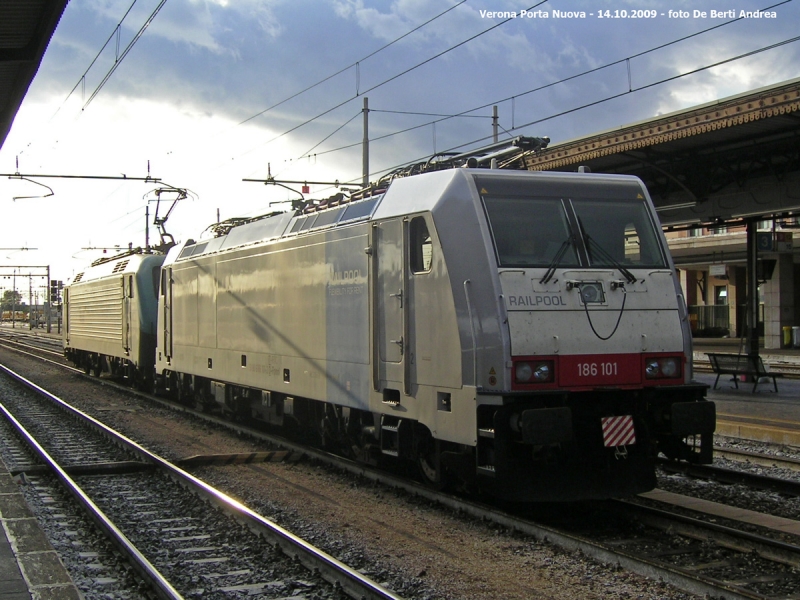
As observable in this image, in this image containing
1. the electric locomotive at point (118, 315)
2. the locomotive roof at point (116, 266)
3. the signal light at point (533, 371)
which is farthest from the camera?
the locomotive roof at point (116, 266)

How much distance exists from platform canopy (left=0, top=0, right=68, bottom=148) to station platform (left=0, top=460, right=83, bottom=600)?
4.29m

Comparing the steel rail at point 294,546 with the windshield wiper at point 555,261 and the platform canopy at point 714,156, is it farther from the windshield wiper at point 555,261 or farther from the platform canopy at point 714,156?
the platform canopy at point 714,156

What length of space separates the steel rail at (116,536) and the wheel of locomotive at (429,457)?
2.85m

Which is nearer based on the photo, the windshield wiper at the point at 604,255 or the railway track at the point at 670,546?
the railway track at the point at 670,546

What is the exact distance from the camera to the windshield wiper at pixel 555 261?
790 centimetres

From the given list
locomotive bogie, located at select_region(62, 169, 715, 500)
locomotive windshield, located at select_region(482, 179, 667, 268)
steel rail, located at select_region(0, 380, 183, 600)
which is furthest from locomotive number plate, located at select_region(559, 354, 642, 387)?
steel rail, located at select_region(0, 380, 183, 600)

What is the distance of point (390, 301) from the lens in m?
9.01

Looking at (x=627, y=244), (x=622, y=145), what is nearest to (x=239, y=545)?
(x=627, y=244)

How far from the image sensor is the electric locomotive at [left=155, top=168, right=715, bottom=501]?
24.8ft

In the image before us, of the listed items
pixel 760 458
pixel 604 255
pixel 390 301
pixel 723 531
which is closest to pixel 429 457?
pixel 390 301

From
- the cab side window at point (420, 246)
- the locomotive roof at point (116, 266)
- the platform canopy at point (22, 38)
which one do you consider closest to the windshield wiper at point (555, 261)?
the cab side window at point (420, 246)

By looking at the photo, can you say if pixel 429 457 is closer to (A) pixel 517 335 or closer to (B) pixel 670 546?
(A) pixel 517 335

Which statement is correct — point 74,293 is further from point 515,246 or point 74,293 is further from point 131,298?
point 515,246

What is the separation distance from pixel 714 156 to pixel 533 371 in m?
11.8
